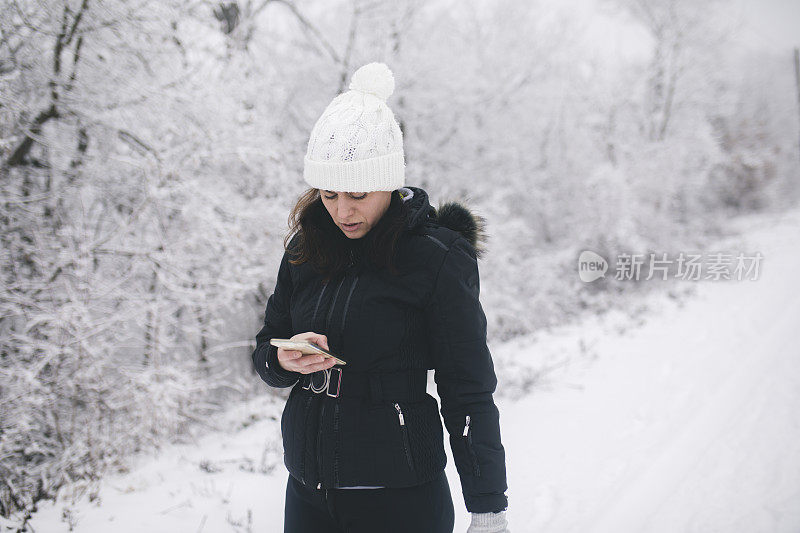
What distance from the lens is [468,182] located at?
34.7 ft

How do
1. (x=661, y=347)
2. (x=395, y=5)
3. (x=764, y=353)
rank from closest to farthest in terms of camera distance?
(x=764, y=353)
(x=661, y=347)
(x=395, y=5)

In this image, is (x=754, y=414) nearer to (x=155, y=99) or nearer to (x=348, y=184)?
(x=348, y=184)

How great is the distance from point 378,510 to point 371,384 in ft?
1.19

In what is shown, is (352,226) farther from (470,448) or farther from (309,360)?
(470,448)

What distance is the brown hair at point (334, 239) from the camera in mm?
1290

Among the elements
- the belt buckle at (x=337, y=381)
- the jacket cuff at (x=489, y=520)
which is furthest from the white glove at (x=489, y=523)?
the belt buckle at (x=337, y=381)

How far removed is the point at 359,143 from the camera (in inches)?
52.2

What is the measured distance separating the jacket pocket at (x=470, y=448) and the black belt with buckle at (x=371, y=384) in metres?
0.16

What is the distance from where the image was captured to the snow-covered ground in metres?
2.69

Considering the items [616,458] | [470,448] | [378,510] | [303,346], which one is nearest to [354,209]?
[303,346]

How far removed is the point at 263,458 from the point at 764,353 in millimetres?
5182

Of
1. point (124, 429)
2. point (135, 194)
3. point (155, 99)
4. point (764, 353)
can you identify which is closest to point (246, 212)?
point (135, 194)

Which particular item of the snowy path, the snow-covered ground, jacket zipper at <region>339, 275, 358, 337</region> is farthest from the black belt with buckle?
the snowy path

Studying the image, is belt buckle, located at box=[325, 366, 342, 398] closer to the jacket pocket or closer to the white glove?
the jacket pocket
